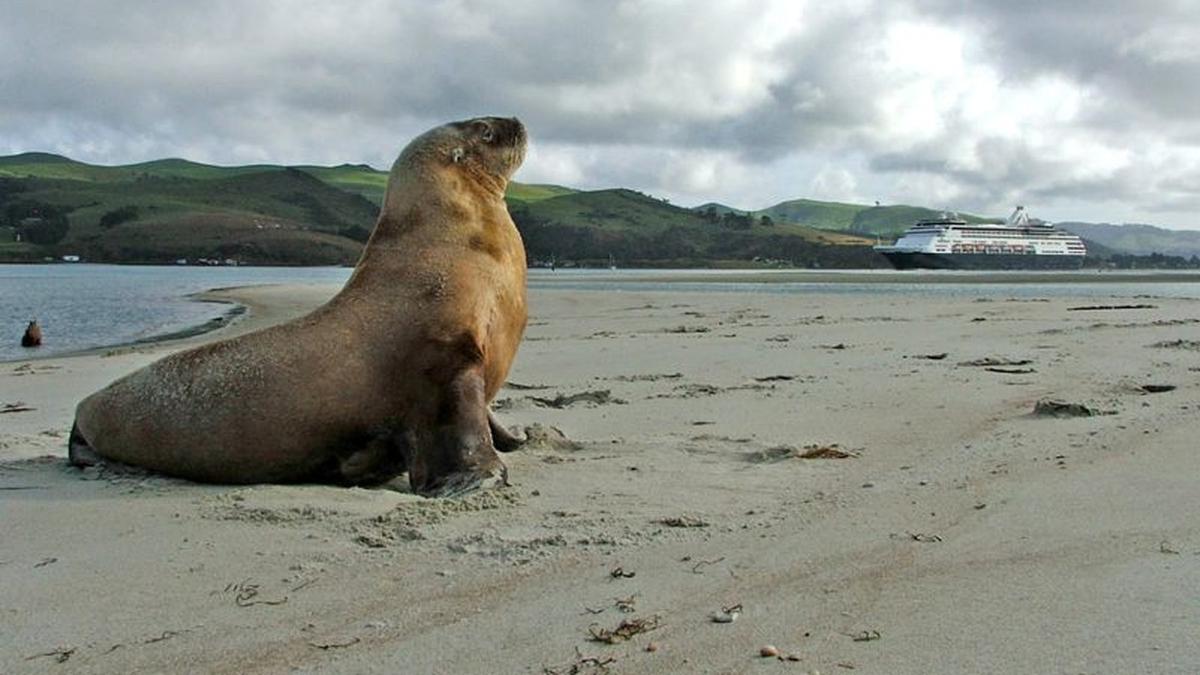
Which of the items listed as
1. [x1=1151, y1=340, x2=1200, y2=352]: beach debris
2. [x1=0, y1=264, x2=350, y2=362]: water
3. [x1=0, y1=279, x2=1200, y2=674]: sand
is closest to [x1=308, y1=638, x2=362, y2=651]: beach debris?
[x1=0, y1=279, x2=1200, y2=674]: sand

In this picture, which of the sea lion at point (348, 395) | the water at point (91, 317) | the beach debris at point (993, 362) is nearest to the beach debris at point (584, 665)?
the sea lion at point (348, 395)

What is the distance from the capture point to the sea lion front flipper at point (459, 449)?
4980 millimetres

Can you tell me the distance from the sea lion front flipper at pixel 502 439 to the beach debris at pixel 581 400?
74.8 inches

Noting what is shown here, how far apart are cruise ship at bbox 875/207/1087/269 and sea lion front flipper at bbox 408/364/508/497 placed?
84519 mm

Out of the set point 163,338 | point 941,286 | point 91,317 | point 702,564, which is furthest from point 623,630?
point 941,286

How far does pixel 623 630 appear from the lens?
299 cm

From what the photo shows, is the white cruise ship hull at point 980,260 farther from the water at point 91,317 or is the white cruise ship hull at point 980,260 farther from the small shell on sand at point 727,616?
the small shell on sand at point 727,616

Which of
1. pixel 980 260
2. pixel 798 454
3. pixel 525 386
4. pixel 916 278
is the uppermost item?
pixel 798 454

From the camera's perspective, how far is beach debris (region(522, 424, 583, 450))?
6109 millimetres

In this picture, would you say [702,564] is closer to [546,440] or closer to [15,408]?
[546,440]

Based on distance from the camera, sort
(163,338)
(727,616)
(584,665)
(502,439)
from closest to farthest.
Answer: (584,665), (727,616), (502,439), (163,338)

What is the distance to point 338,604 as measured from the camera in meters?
3.29

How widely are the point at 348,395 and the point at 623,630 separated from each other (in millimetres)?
2698

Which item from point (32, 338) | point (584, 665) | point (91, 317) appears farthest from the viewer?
point (91, 317)
